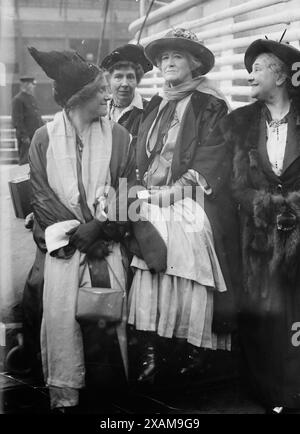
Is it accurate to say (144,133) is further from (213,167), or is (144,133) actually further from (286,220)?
(286,220)

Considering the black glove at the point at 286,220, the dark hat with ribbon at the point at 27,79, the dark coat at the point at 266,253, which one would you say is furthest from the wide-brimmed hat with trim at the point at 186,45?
the black glove at the point at 286,220

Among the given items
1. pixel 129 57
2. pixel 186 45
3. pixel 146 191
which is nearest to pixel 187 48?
pixel 186 45

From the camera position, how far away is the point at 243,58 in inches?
141

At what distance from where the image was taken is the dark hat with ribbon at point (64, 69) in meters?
3.52

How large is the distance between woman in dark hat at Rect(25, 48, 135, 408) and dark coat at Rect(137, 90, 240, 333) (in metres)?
0.19

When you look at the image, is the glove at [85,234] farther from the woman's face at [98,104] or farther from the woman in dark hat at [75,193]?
the woman's face at [98,104]

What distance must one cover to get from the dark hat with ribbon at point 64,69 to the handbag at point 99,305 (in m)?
0.91

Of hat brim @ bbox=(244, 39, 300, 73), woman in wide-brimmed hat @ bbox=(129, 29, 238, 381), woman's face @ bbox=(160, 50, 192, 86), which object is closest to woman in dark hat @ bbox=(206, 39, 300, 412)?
hat brim @ bbox=(244, 39, 300, 73)

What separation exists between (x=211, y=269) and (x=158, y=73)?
3.15 ft

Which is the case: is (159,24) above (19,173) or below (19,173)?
above

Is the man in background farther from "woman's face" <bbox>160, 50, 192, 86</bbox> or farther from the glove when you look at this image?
"woman's face" <bbox>160, 50, 192, 86</bbox>

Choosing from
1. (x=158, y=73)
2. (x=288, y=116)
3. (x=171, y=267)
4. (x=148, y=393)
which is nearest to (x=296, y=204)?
(x=288, y=116)

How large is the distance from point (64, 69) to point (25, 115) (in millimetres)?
277
